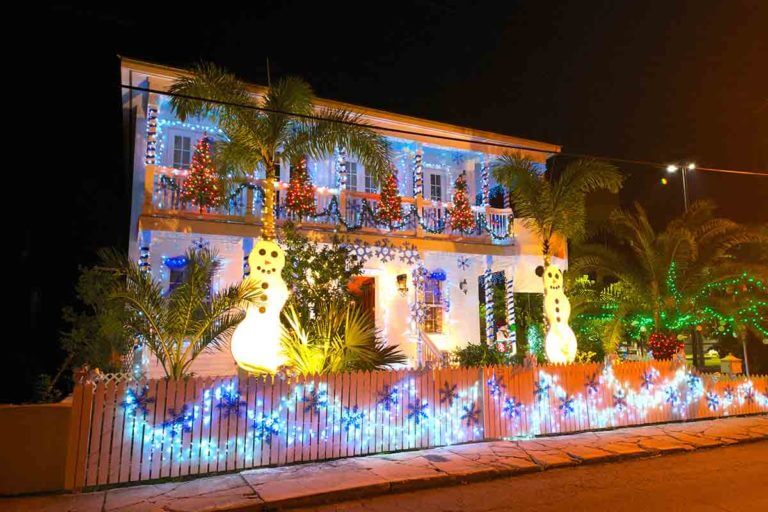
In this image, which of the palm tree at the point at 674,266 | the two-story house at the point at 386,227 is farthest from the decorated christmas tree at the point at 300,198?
the palm tree at the point at 674,266

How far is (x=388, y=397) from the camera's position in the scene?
8.38 metres

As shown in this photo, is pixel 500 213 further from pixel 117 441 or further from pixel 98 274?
pixel 117 441

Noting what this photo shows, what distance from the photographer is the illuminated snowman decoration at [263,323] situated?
8666 millimetres

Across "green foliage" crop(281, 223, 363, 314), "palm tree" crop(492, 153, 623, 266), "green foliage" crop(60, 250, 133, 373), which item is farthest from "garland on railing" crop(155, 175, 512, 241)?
"green foliage" crop(60, 250, 133, 373)

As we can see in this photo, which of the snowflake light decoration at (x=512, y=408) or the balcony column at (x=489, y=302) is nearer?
the snowflake light decoration at (x=512, y=408)

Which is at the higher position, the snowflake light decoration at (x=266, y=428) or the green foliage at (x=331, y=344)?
the green foliage at (x=331, y=344)

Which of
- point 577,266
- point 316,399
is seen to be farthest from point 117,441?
point 577,266

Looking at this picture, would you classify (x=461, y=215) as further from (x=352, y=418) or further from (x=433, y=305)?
(x=352, y=418)

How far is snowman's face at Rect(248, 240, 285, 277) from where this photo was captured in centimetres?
905

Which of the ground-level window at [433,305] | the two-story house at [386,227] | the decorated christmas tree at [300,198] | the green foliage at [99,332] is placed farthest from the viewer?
the ground-level window at [433,305]

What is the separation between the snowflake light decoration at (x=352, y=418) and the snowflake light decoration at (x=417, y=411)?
87 centimetres

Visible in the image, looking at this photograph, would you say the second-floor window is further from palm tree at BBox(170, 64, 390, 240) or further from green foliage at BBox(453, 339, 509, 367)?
green foliage at BBox(453, 339, 509, 367)

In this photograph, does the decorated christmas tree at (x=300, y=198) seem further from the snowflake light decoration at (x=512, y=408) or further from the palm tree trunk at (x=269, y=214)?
the snowflake light decoration at (x=512, y=408)

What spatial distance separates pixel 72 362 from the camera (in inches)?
491
